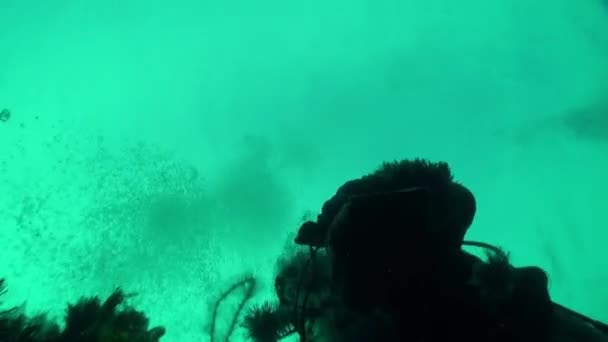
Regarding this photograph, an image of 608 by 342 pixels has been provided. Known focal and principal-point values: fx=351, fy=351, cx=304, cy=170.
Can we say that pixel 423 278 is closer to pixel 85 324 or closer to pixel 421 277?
pixel 421 277

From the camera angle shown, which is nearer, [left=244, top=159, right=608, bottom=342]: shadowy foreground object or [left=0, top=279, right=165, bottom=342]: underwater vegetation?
[left=244, top=159, right=608, bottom=342]: shadowy foreground object

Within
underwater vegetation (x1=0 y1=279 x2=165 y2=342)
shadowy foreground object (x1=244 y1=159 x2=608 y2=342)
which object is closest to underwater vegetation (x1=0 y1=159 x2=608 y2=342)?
shadowy foreground object (x1=244 y1=159 x2=608 y2=342)

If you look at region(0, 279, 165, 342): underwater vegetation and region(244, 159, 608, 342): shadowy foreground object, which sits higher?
region(0, 279, 165, 342): underwater vegetation

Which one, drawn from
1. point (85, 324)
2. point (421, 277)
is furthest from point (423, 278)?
point (85, 324)

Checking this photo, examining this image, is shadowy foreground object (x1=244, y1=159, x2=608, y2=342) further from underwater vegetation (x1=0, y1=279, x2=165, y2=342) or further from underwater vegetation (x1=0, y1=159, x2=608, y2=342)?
underwater vegetation (x1=0, y1=279, x2=165, y2=342)

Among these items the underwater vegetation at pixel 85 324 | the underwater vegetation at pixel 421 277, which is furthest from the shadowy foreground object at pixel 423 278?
the underwater vegetation at pixel 85 324

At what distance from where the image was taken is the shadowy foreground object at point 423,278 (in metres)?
3.35

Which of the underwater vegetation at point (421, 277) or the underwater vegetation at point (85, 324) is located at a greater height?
the underwater vegetation at point (85, 324)

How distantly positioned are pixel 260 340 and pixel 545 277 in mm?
3406

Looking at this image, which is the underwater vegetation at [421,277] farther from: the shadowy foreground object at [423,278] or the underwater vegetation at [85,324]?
the underwater vegetation at [85,324]

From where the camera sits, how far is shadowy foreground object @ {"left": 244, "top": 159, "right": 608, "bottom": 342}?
11.0ft

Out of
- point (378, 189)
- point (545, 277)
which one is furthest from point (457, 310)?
point (378, 189)

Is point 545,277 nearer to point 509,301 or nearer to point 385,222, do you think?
point 509,301

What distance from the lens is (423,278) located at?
11.5 feet
